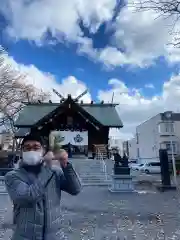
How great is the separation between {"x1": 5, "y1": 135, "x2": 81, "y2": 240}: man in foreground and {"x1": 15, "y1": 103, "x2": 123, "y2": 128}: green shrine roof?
2335cm

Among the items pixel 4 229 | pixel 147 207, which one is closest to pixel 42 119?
pixel 147 207

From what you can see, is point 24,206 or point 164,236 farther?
point 164,236

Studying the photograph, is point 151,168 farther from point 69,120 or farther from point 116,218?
point 116,218

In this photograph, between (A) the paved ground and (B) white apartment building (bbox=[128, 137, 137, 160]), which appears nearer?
(A) the paved ground

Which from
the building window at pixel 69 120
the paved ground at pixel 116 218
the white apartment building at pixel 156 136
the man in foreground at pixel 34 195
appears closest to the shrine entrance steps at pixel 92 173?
the paved ground at pixel 116 218

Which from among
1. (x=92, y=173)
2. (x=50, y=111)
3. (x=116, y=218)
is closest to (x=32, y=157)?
(x=116, y=218)

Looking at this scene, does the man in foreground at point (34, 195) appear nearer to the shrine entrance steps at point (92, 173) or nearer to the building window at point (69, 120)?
the shrine entrance steps at point (92, 173)

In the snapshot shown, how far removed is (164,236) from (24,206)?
3.95 m

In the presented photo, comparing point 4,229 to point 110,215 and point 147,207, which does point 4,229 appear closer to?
point 110,215

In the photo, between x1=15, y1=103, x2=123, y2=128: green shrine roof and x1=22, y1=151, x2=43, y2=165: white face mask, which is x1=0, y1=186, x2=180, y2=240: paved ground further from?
x1=15, y1=103, x2=123, y2=128: green shrine roof

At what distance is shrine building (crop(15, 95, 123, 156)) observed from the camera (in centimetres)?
2480

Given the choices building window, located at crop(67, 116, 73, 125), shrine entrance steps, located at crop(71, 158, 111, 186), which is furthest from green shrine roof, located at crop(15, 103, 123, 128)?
shrine entrance steps, located at crop(71, 158, 111, 186)

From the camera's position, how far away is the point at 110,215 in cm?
712

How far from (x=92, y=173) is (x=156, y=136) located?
31033 mm
